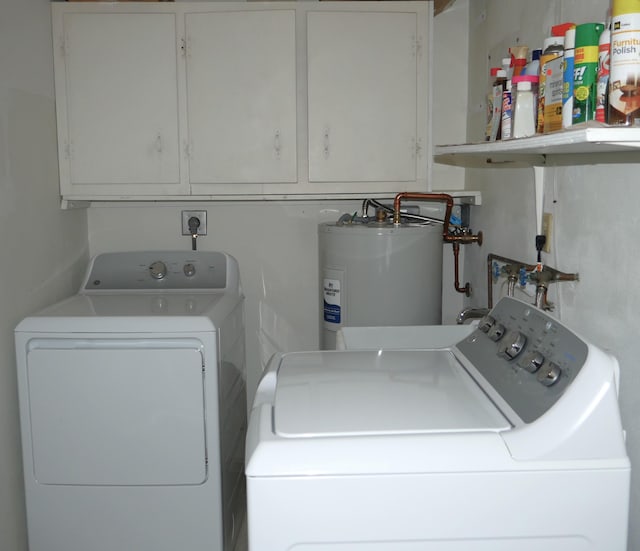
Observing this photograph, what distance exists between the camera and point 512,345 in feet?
5.46

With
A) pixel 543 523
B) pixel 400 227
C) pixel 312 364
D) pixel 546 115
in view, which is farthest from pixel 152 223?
pixel 543 523

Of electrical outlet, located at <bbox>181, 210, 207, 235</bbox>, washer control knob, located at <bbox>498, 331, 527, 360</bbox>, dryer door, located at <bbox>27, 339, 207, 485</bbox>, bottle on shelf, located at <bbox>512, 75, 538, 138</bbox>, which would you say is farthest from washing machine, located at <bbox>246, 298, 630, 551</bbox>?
Answer: electrical outlet, located at <bbox>181, 210, 207, 235</bbox>

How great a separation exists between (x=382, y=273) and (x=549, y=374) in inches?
54.7

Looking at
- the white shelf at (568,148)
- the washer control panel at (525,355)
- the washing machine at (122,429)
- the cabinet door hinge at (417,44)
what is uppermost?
the cabinet door hinge at (417,44)

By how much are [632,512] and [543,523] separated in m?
0.45

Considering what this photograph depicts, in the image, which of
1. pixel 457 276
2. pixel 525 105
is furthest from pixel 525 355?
pixel 457 276

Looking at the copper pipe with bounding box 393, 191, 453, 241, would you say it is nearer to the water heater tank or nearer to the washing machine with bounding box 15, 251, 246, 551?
the water heater tank

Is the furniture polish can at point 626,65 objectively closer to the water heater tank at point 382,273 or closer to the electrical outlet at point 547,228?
the electrical outlet at point 547,228

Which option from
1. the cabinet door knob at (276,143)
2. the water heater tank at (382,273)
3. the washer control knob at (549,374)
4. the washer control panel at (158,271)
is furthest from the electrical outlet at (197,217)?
the washer control knob at (549,374)

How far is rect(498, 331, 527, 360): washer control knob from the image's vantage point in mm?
1647

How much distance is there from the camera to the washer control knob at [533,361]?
1520mm

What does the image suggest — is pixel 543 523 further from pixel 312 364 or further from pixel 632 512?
pixel 312 364

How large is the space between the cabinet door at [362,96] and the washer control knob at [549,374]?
1649 millimetres

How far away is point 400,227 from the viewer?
9.16 feet
